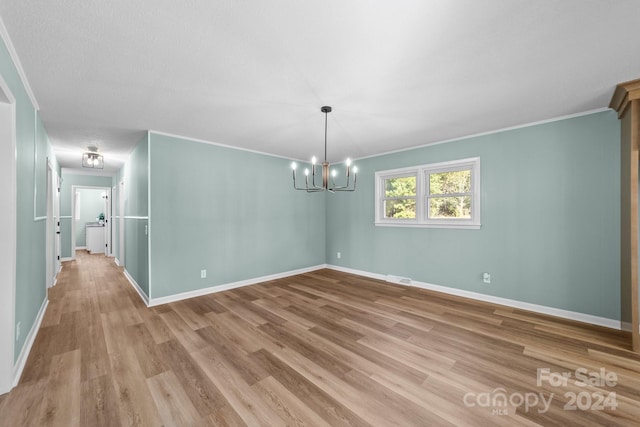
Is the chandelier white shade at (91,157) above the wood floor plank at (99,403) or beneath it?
above

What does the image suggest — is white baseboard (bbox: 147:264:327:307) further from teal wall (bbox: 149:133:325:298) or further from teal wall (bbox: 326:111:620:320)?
teal wall (bbox: 326:111:620:320)

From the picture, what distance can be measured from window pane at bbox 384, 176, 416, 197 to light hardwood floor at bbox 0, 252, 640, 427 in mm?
2101

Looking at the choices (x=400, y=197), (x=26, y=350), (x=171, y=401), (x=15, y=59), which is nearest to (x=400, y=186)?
(x=400, y=197)

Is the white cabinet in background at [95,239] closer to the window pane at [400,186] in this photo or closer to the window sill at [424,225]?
the window sill at [424,225]

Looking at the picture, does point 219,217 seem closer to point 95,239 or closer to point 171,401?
point 171,401

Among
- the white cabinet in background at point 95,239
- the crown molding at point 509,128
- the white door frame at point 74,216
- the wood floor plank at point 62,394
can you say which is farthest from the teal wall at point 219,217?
the white cabinet in background at point 95,239

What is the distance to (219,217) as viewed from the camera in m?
4.48

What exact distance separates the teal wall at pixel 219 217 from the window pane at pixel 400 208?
1.83 meters

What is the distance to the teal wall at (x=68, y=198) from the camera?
7.29m

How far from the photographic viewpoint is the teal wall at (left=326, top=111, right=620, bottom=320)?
119 inches

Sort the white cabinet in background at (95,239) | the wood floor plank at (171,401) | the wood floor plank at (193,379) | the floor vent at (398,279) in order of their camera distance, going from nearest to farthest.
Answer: the wood floor plank at (171,401) → the wood floor plank at (193,379) → the floor vent at (398,279) → the white cabinet in background at (95,239)

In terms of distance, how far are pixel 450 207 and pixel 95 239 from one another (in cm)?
1050

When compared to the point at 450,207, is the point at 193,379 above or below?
below

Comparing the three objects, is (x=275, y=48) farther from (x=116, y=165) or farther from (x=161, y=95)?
(x=116, y=165)
